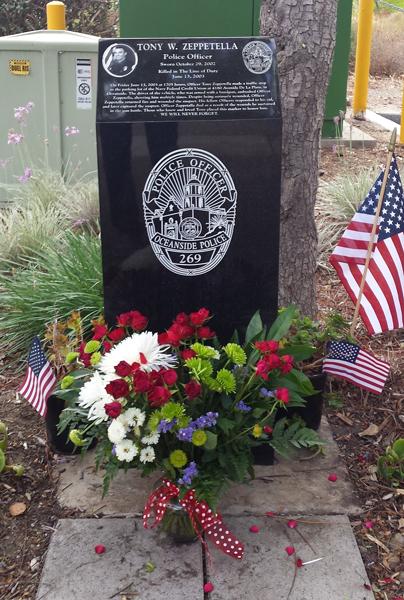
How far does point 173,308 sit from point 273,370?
2.17 ft

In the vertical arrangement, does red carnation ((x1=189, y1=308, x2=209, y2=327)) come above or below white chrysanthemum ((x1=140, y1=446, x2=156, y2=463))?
above

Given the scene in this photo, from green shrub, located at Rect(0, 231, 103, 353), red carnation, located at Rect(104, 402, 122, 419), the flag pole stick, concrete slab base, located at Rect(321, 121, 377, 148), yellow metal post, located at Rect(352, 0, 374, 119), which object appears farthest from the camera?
yellow metal post, located at Rect(352, 0, 374, 119)

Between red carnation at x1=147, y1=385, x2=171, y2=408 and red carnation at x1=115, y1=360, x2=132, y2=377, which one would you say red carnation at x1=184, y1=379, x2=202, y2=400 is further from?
red carnation at x1=115, y1=360, x2=132, y2=377

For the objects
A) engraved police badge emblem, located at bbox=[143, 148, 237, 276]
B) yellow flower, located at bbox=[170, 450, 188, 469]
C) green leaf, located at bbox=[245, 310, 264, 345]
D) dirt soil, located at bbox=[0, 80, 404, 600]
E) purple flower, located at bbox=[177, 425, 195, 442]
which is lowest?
dirt soil, located at bbox=[0, 80, 404, 600]

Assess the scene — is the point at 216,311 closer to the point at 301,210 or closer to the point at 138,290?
the point at 138,290

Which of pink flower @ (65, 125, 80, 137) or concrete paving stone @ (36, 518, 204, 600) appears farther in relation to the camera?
pink flower @ (65, 125, 80, 137)

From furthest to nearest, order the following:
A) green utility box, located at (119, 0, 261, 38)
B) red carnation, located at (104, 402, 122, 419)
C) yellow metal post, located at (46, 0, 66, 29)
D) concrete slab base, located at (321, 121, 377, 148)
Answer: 1. concrete slab base, located at (321, 121, 377, 148)
2. green utility box, located at (119, 0, 261, 38)
3. yellow metal post, located at (46, 0, 66, 29)
4. red carnation, located at (104, 402, 122, 419)

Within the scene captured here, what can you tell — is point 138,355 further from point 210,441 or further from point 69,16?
point 69,16

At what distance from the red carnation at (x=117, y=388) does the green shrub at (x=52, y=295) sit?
1.79 m

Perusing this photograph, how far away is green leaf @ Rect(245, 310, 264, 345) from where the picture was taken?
3.24 m

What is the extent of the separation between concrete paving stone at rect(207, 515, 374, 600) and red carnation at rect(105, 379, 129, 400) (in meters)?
0.79

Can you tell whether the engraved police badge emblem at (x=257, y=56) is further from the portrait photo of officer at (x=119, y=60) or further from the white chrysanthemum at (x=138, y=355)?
the white chrysanthemum at (x=138, y=355)

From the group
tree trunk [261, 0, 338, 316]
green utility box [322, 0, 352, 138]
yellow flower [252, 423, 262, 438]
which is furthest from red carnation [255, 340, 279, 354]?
green utility box [322, 0, 352, 138]

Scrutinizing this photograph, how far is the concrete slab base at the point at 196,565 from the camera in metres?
2.79
